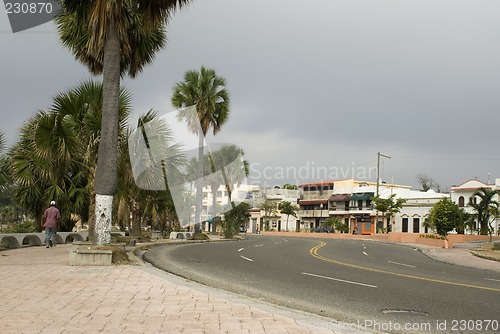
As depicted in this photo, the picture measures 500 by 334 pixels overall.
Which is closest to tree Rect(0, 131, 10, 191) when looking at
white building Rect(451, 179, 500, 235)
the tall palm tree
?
the tall palm tree

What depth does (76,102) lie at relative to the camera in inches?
804

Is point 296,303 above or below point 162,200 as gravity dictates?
below

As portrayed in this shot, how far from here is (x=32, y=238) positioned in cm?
2188

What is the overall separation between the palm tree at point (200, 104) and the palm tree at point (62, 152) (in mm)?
14418

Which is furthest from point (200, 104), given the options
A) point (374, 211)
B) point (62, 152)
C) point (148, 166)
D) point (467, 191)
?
point (374, 211)

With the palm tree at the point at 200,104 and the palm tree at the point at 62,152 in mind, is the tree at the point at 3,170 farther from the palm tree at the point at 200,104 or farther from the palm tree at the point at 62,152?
the palm tree at the point at 200,104

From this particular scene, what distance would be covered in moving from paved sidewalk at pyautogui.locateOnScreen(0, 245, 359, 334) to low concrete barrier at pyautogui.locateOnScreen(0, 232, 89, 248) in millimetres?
9233

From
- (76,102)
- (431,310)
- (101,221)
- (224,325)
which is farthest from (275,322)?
(76,102)

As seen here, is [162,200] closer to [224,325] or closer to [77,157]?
[77,157]

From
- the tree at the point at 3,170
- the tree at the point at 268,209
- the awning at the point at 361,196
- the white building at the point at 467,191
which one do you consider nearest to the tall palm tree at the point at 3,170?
the tree at the point at 3,170

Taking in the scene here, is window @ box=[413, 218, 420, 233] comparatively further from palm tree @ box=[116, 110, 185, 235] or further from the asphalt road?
the asphalt road

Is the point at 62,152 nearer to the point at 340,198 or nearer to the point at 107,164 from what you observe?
the point at 107,164

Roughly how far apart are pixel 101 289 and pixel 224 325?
3702mm

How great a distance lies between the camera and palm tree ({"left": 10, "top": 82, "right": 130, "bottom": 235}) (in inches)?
758
